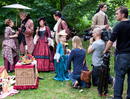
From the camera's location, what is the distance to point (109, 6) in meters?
11.1

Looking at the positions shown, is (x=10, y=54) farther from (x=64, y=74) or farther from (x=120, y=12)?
(x=120, y=12)

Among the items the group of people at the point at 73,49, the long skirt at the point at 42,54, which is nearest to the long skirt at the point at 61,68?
the group of people at the point at 73,49

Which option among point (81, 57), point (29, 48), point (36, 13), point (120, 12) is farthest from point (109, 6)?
point (120, 12)

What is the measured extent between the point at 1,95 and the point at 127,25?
9.75ft

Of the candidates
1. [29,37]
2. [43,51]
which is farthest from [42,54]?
[29,37]

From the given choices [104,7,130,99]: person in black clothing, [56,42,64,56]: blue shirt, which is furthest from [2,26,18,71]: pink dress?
[104,7,130,99]: person in black clothing

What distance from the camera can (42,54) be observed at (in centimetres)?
695

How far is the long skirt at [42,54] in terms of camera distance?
6938 millimetres

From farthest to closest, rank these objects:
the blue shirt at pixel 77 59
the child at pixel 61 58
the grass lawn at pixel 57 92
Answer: the child at pixel 61 58, the blue shirt at pixel 77 59, the grass lawn at pixel 57 92

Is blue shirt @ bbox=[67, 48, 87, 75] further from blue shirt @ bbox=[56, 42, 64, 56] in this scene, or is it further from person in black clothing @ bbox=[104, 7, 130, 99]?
person in black clothing @ bbox=[104, 7, 130, 99]

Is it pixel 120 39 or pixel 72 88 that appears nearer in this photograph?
pixel 120 39

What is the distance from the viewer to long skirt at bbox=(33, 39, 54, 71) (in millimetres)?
6938

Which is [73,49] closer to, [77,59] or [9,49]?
[77,59]

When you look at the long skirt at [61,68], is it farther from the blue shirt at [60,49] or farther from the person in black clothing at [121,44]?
the person in black clothing at [121,44]
